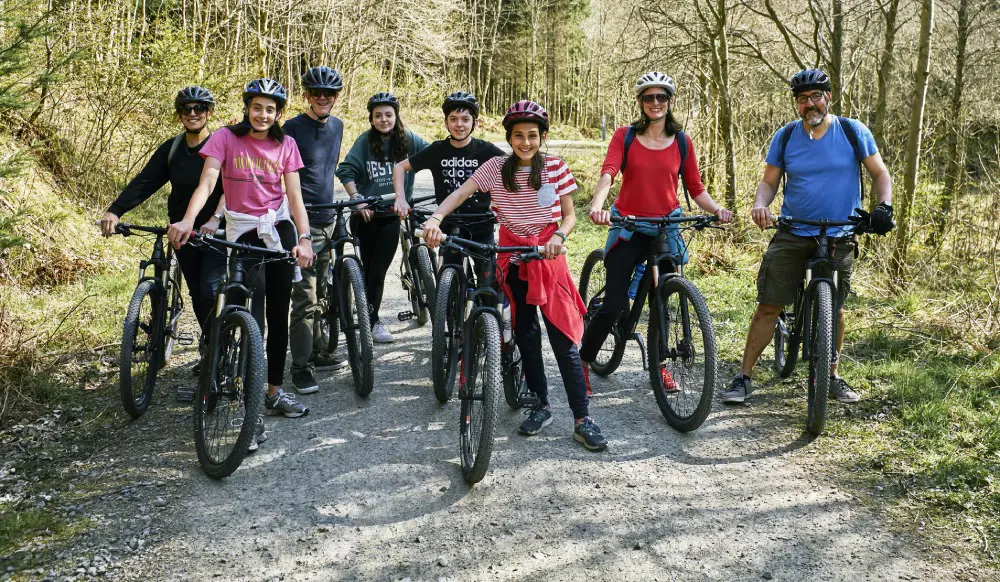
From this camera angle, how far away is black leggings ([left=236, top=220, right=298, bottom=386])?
4.79m

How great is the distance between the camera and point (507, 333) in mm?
4527

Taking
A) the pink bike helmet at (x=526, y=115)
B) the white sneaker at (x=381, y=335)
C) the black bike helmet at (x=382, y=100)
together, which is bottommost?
the white sneaker at (x=381, y=335)

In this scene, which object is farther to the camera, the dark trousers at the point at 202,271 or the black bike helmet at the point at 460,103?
the black bike helmet at the point at 460,103

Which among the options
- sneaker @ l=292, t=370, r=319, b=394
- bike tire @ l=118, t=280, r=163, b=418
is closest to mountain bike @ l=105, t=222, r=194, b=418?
bike tire @ l=118, t=280, r=163, b=418

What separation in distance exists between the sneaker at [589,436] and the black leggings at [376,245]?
2427mm

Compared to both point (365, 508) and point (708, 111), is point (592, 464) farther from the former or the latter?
point (708, 111)

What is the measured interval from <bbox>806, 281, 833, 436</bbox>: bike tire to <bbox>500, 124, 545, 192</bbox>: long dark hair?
1.84 m

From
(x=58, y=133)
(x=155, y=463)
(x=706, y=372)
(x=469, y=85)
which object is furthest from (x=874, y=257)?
(x=469, y=85)

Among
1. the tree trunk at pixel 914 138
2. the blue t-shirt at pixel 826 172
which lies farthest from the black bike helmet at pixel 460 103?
the tree trunk at pixel 914 138

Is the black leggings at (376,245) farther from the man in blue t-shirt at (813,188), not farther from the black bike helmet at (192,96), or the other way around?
the man in blue t-shirt at (813,188)

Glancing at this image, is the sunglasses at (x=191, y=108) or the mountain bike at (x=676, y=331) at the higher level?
the sunglasses at (x=191, y=108)

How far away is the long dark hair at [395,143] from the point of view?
6414 millimetres

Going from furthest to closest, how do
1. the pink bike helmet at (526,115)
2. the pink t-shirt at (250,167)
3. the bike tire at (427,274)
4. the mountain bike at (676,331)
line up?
the bike tire at (427,274) → the pink t-shirt at (250,167) → the mountain bike at (676,331) → the pink bike helmet at (526,115)

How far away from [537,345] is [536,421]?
513 millimetres
